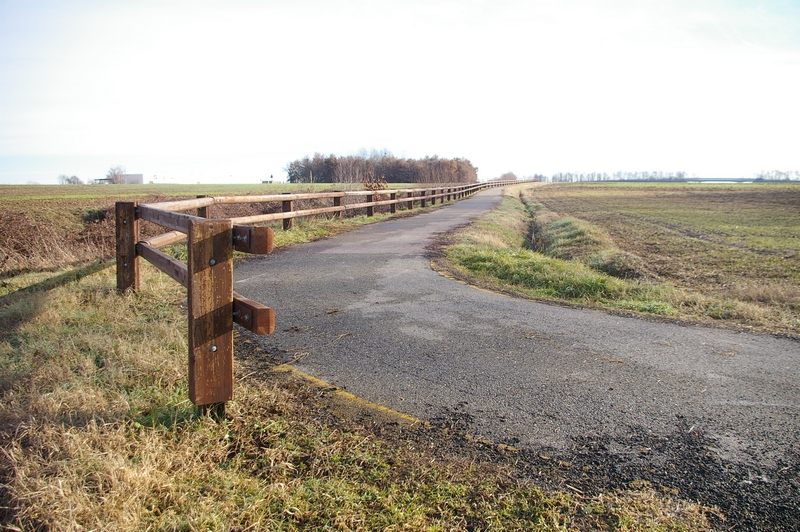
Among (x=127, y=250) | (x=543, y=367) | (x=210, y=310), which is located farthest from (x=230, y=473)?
(x=127, y=250)

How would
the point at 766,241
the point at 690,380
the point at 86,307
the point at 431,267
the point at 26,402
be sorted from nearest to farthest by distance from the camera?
the point at 26,402 → the point at 690,380 → the point at 86,307 → the point at 431,267 → the point at 766,241

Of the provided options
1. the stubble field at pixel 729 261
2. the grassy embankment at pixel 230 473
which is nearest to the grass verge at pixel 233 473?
the grassy embankment at pixel 230 473

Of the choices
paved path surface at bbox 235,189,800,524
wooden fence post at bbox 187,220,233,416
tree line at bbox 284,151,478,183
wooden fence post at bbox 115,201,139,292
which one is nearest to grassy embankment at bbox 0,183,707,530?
wooden fence post at bbox 187,220,233,416

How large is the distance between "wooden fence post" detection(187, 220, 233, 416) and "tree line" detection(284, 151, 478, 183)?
162ft

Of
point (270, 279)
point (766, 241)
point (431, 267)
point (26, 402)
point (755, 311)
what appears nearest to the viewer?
point (26, 402)

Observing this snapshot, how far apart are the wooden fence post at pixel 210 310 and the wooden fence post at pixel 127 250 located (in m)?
3.47

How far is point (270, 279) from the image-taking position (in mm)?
7336

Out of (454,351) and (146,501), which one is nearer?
(146,501)

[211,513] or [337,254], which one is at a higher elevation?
[337,254]

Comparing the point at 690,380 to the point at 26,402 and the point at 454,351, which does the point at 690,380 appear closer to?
the point at 454,351

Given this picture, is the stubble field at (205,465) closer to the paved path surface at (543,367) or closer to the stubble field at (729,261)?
the paved path surface at (543,367)

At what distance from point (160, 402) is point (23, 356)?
1586 millimetres

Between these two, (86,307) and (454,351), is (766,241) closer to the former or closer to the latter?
(454,351)

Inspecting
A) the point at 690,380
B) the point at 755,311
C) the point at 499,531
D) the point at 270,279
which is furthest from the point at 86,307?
the point at 755,311
